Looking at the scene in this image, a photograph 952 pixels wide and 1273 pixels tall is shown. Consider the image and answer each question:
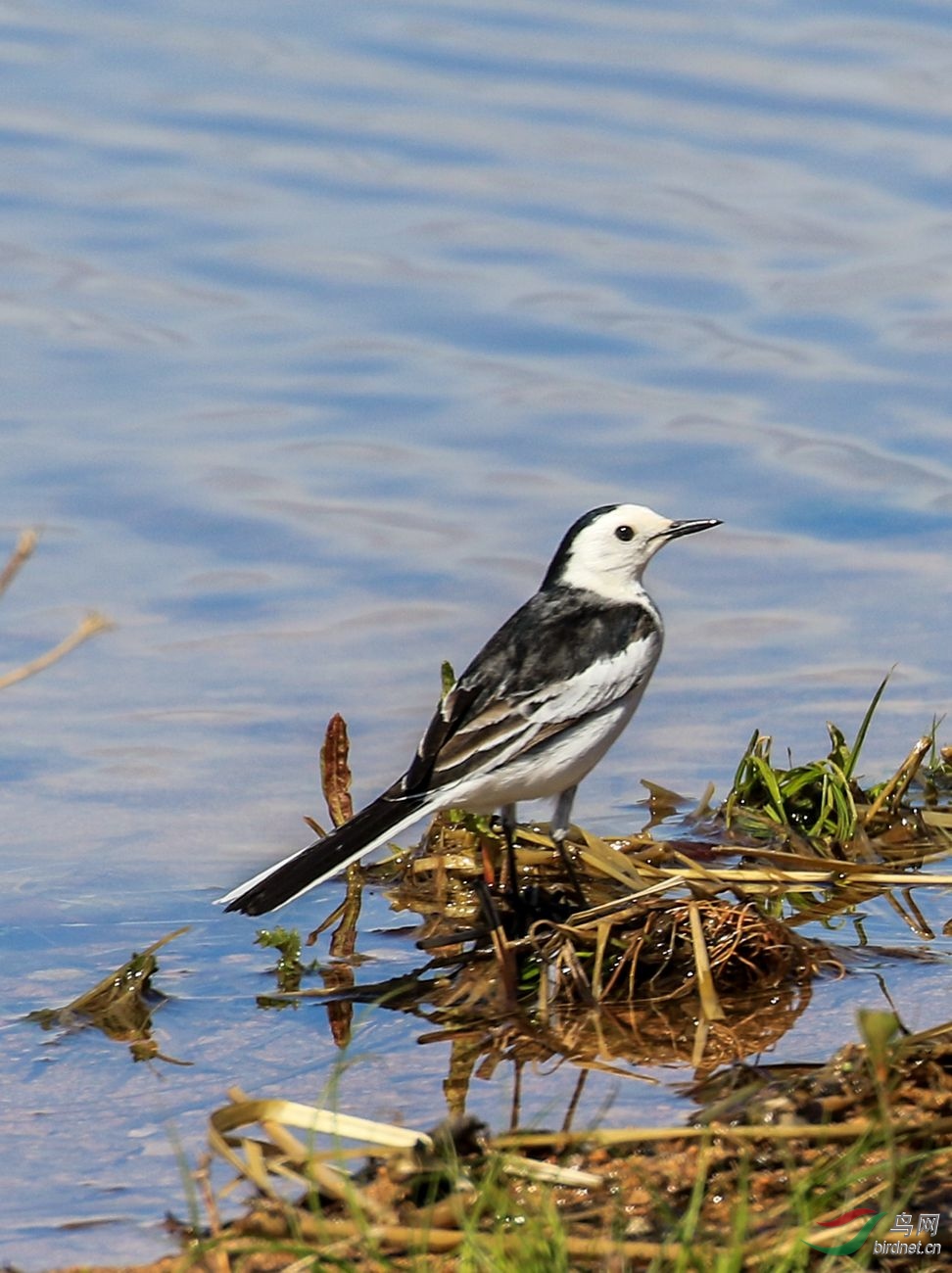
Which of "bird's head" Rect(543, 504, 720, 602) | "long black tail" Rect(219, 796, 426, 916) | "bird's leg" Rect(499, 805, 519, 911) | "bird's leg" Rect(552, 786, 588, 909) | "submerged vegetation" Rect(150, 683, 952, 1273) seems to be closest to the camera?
"submerged vegetation" Rect(150, 683, 952, 1273)

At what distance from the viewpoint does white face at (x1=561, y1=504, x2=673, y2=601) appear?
287 inches

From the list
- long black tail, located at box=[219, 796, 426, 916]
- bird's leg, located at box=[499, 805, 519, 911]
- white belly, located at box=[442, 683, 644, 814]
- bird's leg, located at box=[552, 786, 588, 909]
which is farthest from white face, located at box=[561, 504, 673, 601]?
long black tail, located at box=[219, 796, 426, 916]

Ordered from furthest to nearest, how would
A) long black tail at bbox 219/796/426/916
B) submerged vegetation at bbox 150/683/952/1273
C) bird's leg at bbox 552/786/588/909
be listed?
bird's leg at bbox 552/786/588/909 < long black tail at bbox 219/796/426/916 < submerged vegetation at bbox 150/683/952/1273

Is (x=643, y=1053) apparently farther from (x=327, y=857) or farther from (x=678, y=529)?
(x=678, y=529)

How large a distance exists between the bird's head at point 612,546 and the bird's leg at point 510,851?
3.08ft

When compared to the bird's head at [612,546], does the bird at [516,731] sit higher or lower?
lower

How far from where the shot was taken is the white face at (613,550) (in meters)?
7.28

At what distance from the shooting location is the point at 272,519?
11.0 metres

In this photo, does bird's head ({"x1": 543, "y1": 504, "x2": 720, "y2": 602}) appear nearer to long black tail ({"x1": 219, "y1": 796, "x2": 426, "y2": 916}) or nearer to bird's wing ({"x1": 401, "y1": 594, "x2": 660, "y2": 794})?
bird's wing ({"x1": 401, "y1": 594, "x2": 660, "y2": 794})

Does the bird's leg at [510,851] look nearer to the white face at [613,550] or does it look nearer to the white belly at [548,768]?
the white belly at [548,768]

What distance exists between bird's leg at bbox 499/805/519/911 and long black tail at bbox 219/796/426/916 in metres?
0.37

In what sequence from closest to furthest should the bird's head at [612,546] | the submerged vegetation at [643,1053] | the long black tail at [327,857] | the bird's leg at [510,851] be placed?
the submerged vegetation at [643,1053] → the long black tail at [327,857] → the bird's leg at [510,851] → the bird's head at [612,546]

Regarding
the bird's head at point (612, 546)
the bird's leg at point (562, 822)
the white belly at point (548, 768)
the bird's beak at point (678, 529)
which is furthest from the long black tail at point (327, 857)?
the bird's beak at point (678, 529)

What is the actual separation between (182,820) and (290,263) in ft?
22.6
